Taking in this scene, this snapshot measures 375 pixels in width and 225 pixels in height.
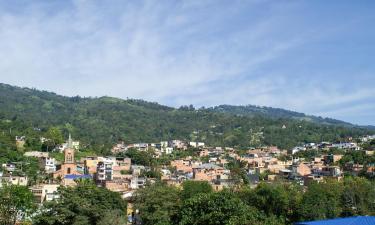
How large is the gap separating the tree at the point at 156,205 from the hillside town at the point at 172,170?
29.7ft

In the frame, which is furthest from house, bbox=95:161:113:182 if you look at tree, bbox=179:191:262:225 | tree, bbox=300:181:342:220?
tree, bbox=179:191:262:225

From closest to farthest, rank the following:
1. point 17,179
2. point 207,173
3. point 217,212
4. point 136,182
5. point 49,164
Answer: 1. point 217,212
2. point 17,179
3. point 136,182
4. point 49,164
5. point 207,173

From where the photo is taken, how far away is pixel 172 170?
79500 millimetres

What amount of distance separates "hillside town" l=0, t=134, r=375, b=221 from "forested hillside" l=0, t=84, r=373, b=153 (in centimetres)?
2162

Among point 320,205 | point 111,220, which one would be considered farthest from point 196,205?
point 320,205

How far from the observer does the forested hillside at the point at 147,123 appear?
12888 centimetres

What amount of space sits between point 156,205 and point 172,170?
145 ft

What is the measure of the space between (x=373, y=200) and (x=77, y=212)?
24.3 meters

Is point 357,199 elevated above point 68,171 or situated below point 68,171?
below

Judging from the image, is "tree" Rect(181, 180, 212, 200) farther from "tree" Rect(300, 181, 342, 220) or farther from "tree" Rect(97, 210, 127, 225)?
"tree" Rect(97, 210, 127, 225)

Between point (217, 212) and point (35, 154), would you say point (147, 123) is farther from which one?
point (217, 212)

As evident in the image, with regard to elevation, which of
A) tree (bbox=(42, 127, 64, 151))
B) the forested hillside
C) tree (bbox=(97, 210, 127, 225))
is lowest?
tree (bbox=(97, 210, 127, 225))

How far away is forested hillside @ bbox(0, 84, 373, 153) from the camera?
129 meters

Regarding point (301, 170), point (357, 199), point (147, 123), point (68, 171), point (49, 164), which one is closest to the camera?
point (357, 199)
